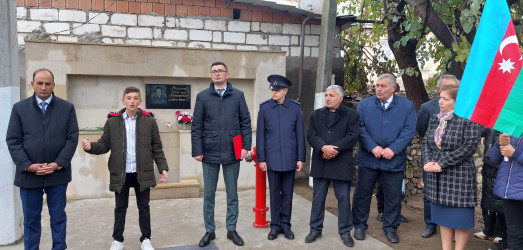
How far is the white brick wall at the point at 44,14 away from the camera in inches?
269

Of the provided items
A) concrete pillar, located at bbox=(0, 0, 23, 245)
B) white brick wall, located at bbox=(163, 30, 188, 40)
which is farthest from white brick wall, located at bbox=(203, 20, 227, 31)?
concrete pillar, located at bbox=(0, 0, 23, 245)

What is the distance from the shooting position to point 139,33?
731 centimetres

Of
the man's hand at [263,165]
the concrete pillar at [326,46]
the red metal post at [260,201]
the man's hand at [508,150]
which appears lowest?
the red metal post at [260,201]

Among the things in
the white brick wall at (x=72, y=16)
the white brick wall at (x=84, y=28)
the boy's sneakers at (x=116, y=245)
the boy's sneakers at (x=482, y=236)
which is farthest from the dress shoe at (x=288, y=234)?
the white brick wall at (x=72, y=16)

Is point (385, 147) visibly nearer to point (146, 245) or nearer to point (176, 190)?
point (146, 245)

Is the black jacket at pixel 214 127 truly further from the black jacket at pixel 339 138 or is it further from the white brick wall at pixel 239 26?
the white brick wall at pixel 239 26

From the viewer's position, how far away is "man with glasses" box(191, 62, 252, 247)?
15.2ft

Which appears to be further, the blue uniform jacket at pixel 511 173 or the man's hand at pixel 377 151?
the man's hand at pixel 377 151

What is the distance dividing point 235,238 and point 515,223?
274 centimetres

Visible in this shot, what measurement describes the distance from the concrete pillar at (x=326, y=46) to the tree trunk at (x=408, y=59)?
1114mm

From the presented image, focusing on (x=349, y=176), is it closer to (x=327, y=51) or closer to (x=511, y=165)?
(x=511, y=165)

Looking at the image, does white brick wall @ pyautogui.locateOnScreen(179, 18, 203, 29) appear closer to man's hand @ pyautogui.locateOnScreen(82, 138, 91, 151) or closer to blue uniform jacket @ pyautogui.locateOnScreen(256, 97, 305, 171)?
blue uniform jacket @ pyautogui.locateOnScreen(256, 97, 305, 171)

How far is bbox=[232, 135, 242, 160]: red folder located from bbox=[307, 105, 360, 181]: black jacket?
793mm

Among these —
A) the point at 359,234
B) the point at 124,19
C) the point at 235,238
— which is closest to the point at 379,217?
the point at 359,234
